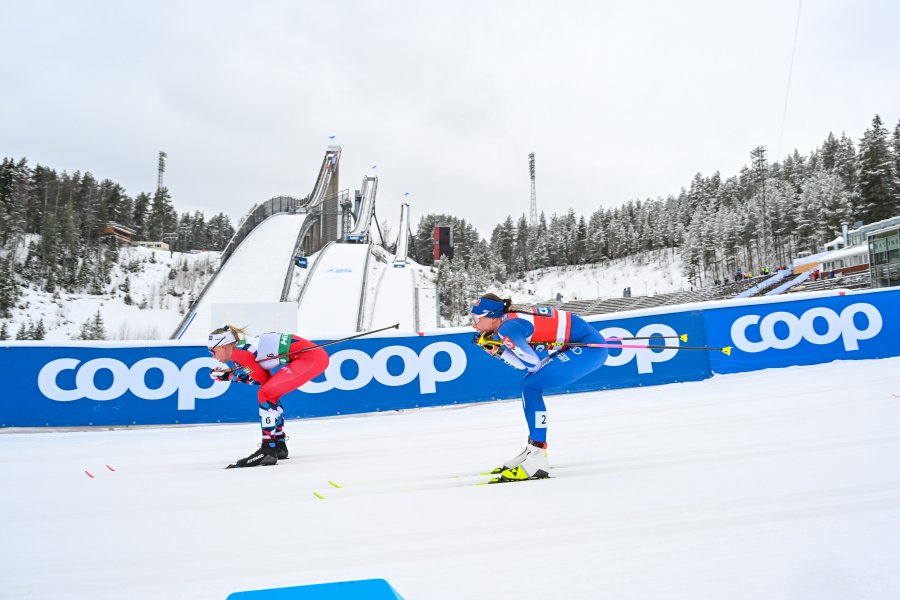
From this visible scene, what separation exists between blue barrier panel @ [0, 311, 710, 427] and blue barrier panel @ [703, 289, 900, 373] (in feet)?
2.42

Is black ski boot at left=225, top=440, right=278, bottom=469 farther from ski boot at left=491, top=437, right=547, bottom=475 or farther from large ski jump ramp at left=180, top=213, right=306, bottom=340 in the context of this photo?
large ski jump ramp at left=180, top=213, right=306, bottom=340

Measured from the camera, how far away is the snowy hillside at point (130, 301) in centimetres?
4817

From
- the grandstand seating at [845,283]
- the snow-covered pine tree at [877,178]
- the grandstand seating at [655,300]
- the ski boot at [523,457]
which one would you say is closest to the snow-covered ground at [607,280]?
the grandstand seating at [655,300]

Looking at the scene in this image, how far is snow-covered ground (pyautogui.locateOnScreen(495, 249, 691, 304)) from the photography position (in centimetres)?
7756

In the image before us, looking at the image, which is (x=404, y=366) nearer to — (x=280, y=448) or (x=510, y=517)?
(x=280, y=448)

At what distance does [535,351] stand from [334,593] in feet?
9.67

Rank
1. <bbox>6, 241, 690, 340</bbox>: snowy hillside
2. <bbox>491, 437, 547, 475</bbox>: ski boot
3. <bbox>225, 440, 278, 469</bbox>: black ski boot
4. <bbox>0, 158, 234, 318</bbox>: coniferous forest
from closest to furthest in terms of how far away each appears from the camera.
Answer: <bbox>491, 437, 547, 475</bbox>: ski boot
<bbox>225, 440, 278, 469</bbox>: black ski boot
<bbox>6, 241, 690, 340</bbox>: snowy hillside
<bbox>0, 158, 234, 318</bbox>: coniferous forest

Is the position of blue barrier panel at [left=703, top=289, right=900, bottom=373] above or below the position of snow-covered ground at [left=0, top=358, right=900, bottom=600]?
above

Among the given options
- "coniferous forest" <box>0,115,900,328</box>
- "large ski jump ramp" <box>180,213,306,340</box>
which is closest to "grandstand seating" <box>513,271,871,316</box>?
"coniferous forest" <box>0,115,900,328</box>

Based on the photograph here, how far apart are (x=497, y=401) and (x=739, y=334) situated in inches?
185

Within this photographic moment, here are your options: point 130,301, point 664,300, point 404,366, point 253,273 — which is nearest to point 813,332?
point 404,366

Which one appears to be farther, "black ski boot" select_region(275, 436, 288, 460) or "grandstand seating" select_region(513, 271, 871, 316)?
"grandstand seating" select_region(513, 271, 871, 316)

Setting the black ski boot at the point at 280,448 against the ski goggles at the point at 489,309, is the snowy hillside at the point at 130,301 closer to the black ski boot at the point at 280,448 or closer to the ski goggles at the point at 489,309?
the black ski boot at the point at 280,448

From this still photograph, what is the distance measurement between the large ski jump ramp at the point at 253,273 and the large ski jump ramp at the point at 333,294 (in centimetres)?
174
